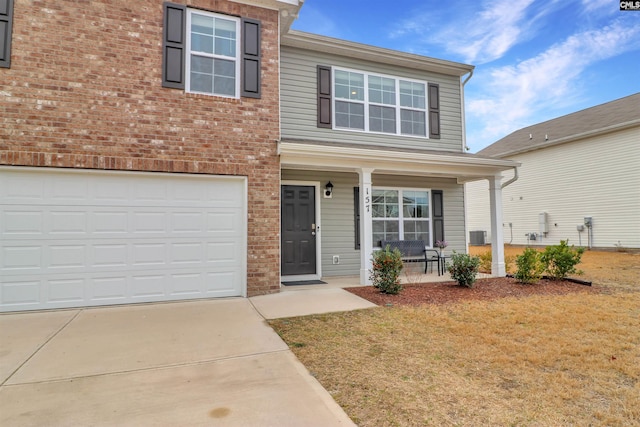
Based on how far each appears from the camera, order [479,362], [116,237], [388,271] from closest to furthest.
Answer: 1. [479,362]
2. [116,237]
3. [388,271]

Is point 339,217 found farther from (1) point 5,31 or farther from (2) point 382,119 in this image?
(1) point 5,31

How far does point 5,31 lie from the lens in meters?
4.98

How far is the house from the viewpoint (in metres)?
5.04

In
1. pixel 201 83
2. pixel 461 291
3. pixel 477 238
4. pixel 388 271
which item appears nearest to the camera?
pixel 201 83

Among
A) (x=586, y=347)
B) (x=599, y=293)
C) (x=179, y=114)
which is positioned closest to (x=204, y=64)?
(x=179, y=114)

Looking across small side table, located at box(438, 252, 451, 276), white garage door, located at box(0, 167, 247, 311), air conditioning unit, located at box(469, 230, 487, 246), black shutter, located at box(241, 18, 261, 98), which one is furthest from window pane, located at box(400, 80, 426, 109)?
air conditioning unit, located at box(469, 230, 487, 246)

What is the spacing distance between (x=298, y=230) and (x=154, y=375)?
497 cm

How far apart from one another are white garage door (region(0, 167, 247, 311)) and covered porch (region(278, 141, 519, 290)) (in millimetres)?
1753

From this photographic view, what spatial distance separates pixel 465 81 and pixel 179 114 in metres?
7.58

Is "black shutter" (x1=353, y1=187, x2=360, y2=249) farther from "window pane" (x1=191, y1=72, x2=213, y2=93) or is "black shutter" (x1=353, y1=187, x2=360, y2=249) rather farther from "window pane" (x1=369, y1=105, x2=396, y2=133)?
"window pane" (x1=191, y1=72, x2=213, y2=93)

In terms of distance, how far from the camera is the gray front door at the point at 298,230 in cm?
762

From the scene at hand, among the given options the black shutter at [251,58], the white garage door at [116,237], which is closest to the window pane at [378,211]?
the white garage door at [116,237]

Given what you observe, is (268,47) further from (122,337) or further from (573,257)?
(573,257)

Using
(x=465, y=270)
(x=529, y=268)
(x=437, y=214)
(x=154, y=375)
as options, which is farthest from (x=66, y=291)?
(x=529, y=268)
